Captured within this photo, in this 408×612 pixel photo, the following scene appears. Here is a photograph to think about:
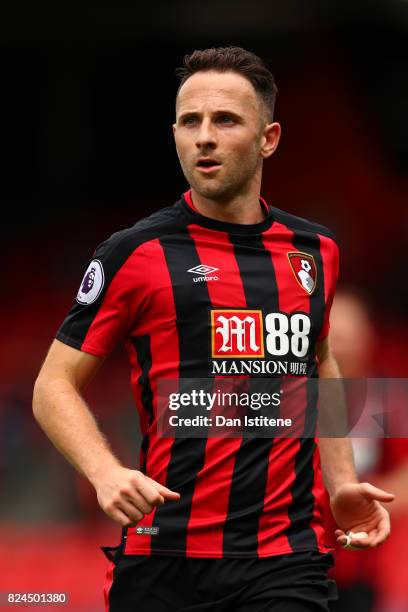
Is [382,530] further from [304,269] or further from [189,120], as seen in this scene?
[189,120]

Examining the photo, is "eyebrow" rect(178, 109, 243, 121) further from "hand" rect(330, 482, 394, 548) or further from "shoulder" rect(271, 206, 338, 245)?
"hand" rect(330, 482, 394, 548)

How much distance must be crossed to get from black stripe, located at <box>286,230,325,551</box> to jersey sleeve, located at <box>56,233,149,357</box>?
1.74 ft

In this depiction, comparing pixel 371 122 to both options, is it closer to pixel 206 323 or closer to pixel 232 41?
pixel 232 41

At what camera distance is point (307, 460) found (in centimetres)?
347

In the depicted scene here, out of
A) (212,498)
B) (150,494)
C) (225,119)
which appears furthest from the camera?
(225,119)

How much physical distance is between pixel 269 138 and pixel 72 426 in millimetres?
1111

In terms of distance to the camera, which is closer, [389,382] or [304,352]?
[304,352]

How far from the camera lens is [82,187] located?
12.9 m

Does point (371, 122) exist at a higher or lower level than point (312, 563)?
higher

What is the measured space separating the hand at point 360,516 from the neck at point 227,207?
84 centimetres

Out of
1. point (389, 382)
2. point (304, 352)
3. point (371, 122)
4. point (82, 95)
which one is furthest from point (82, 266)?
point (304, 352)

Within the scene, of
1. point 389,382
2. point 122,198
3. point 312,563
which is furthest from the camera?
point 122,198

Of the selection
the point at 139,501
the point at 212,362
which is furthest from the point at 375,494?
the point at 139,501

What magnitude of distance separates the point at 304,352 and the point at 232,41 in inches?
352
